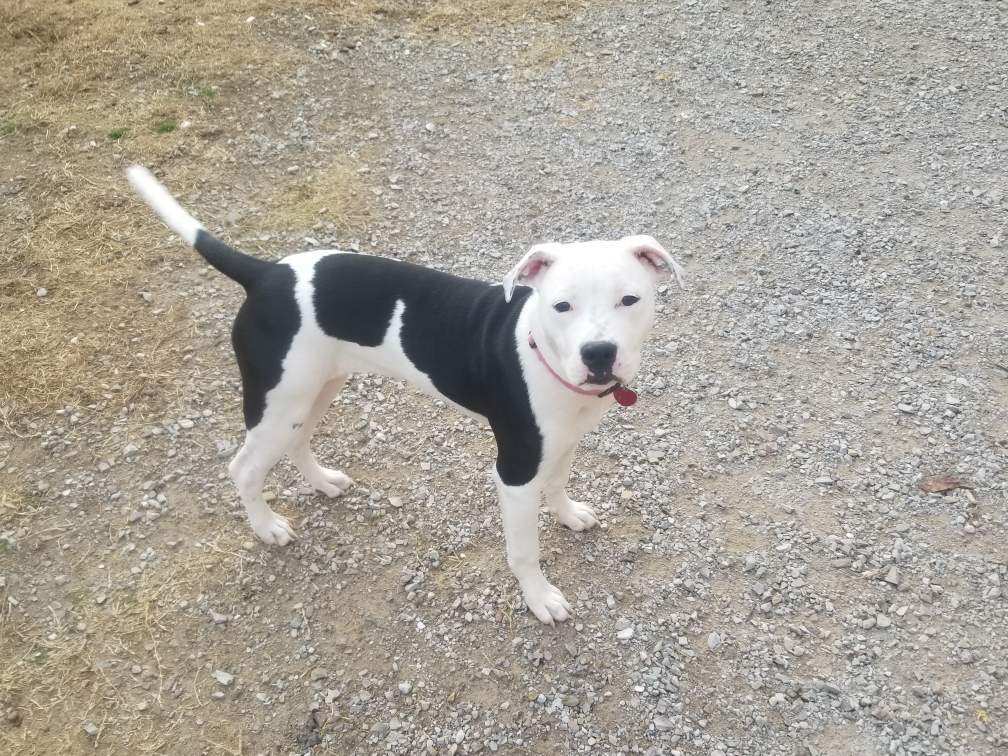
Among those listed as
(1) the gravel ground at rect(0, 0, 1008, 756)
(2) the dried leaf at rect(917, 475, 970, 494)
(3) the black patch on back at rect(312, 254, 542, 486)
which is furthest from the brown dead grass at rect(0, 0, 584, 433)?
(2) the dried leaf at rect(917, 475, 970, 494)

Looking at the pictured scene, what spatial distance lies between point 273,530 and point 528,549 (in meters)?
1.54

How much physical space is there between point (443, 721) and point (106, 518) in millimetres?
2426

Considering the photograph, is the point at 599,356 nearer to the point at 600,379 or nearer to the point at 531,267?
the point at 600,379

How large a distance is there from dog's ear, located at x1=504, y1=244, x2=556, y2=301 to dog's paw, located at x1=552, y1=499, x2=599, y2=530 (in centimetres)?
160

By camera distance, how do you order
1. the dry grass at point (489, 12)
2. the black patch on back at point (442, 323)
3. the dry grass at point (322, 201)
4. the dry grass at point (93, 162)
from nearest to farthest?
the black patch on back at point (442, 323), the dry grass at point (93, 162), the dry grass at point (322, 201), the dry grass at point (489, 12)

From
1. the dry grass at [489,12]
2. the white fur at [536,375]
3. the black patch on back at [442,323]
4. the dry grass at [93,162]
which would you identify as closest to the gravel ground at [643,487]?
the white fur at [536,375]

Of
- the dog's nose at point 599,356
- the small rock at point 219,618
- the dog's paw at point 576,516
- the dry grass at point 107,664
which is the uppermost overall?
the dog's nose at point 599,356

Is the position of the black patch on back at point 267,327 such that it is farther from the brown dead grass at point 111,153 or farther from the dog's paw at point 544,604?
the brown dead grass at point 111,153

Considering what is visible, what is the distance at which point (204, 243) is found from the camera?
371cm

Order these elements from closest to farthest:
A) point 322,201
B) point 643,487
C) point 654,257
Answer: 1. point 654,257
2. point 643,487
3. point 322,201

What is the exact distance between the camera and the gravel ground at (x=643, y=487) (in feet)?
12.2

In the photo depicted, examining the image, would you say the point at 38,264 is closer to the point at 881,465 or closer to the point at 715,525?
the point at 715,525

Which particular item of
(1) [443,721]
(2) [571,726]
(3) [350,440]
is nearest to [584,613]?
(2) [571,726]

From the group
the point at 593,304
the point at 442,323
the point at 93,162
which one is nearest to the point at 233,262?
the point at 442,323
